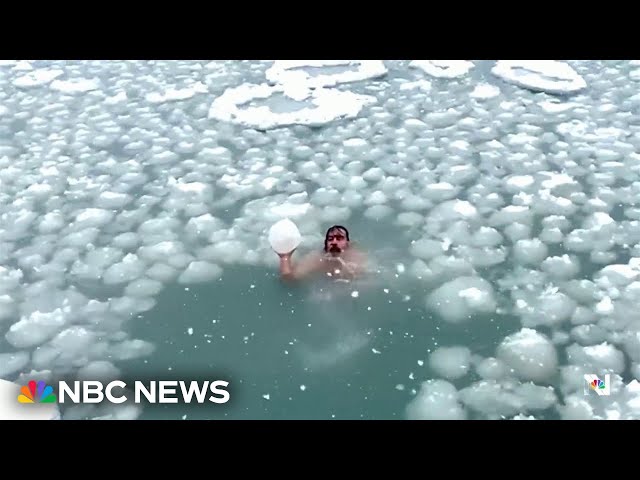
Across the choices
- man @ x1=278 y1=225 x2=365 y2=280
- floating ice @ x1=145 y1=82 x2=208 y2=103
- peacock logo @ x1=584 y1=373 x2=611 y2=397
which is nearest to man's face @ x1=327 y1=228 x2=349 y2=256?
man @ x1=278 y1=225 x2=365 y2=280

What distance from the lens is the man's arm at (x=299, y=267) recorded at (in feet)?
10.8

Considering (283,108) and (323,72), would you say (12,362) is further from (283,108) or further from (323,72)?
(323,72)

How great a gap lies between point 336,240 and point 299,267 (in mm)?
244

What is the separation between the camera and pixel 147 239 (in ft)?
12.0

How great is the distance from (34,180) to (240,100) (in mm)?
1834

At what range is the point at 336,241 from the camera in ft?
11.1

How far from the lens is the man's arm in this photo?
3.30 meters

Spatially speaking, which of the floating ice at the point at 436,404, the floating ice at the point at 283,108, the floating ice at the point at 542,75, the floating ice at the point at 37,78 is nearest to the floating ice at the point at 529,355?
the floating ice at the point at 436,404

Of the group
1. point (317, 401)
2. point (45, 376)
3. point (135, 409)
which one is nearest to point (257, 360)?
point (317, 401)

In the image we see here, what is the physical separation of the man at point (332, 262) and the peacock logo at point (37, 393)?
123 centimetres

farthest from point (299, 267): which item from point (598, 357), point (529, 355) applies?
point (598, 357)

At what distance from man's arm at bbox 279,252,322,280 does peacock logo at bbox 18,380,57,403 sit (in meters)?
1.23

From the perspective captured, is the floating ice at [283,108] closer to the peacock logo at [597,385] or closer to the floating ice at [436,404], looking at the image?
the floating ice at [436,404]

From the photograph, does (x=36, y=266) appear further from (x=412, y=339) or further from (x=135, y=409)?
(x=412, y=339)
